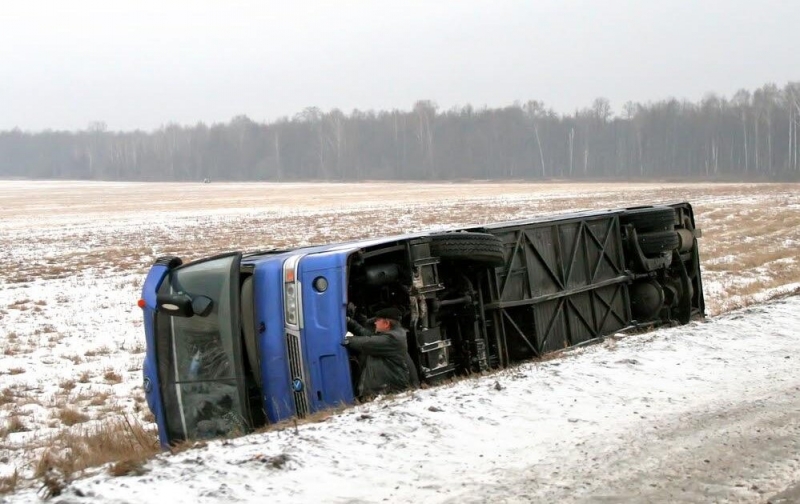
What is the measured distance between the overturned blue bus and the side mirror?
0.01m

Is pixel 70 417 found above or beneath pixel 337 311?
beneath

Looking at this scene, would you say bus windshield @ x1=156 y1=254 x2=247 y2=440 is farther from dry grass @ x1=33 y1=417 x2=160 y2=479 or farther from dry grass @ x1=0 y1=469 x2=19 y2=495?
dry grass @ x1=0 y1=469 x2=19 y2=495

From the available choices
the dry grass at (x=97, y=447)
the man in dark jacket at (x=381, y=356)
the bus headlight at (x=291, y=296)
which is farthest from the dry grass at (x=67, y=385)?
the man in dark jacket at (x=381, y=356)

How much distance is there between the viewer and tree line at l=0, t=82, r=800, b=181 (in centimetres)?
11644

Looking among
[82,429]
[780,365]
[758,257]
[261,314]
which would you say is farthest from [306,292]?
[758,257]

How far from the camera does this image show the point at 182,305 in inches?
271

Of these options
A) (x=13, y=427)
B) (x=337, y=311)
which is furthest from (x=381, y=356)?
(x=13, y=427)

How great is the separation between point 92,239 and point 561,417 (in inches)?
1065

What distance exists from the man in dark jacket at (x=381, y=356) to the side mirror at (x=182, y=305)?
1274 millimetres

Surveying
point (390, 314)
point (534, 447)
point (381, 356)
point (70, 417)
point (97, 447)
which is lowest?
point (70, 417)

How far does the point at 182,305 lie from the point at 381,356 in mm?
1820

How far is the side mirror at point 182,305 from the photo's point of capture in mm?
6883

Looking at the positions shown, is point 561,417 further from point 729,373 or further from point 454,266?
point 454,266

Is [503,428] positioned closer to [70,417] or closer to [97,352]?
[70,417]
